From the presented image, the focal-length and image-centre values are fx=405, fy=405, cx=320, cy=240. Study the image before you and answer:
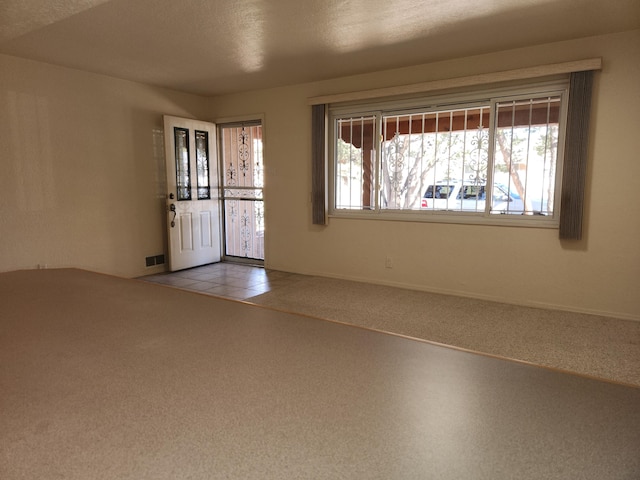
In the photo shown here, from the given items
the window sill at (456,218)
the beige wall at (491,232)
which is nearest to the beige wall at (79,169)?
the beige wall at (491,232)

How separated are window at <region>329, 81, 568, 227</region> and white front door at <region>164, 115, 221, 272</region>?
1.90 m

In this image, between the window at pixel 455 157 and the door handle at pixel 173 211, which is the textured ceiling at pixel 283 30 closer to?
the window at pixel 455 157

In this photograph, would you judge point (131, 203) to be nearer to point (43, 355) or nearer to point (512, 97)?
point (43, 355)

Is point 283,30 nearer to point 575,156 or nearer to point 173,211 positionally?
point 575,156

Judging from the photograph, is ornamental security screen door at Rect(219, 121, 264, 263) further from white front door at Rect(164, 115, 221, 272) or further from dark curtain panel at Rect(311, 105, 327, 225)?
dark curtain panel at Rect(311, 105, 327, 225)

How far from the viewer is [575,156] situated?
3580 millimetres

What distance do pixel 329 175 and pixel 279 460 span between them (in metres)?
4.32

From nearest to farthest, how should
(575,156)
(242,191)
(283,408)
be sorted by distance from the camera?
(283,408), (575,156), (242,191)

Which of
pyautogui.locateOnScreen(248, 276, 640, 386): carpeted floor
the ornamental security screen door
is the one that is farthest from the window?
the ornamental security screen door

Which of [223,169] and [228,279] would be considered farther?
[223,169]

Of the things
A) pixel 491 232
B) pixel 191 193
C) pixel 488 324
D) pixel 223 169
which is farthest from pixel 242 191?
pixel 488 324

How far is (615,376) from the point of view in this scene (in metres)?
2.48

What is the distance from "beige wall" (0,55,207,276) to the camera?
13.0 ft

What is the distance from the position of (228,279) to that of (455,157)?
3008mm
